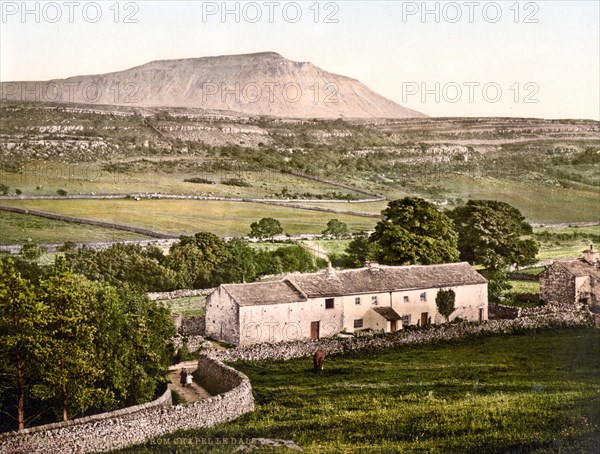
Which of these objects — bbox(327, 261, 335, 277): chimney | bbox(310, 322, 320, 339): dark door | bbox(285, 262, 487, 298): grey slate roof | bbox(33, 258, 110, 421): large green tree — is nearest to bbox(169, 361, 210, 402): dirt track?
bbox(33, 258, 110, 421): large green tree

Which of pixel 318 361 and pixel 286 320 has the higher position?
pixel 286 320

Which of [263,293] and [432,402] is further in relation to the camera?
[263,293]

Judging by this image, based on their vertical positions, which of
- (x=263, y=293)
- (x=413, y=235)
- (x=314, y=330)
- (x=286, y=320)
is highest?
(x=413, y=235)

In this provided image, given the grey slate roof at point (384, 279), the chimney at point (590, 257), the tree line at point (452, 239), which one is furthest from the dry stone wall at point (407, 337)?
the chimney at point (590, 257)

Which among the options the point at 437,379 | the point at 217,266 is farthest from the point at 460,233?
the point at 217,266

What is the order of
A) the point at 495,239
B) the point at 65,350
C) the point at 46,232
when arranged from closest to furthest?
1. the point at 65,350
2. the point at 46,232
3. the point at 495,239

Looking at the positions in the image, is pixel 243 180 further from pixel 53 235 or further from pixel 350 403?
pixel 350 403

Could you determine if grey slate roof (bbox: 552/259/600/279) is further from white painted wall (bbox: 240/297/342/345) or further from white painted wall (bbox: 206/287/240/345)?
white painted wall (bbox: 206/287/240/345)

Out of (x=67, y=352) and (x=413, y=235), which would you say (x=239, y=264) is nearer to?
(x=413, y=235)

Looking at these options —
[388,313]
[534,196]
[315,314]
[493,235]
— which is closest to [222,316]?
[315,314]
